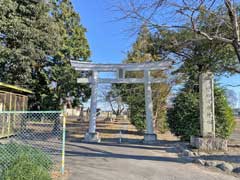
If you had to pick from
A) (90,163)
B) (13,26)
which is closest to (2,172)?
(90,163)

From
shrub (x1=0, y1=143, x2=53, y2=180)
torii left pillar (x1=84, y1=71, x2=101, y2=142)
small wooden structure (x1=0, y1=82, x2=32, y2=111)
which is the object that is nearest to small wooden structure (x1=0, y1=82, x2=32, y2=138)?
small wooden structure (x1=0, y1=82, x2=32, y2=111)

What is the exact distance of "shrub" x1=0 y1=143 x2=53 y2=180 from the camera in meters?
4.91

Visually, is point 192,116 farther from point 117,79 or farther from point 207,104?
point 117,79

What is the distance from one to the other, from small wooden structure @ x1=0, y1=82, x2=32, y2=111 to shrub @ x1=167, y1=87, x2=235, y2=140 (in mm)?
8511

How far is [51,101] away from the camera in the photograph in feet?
65.7

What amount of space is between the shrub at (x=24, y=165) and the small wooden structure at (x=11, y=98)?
6823 mm

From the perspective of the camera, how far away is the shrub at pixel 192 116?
12352 mm

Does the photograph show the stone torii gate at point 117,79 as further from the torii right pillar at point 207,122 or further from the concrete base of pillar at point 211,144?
the concrete base of pillar at point 211,144

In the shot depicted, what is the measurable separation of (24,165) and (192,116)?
9.62m

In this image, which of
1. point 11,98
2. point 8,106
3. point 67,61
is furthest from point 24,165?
point 67,61

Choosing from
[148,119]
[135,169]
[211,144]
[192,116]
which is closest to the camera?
[135,169]

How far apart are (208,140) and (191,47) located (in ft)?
15.1

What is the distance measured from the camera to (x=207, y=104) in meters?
11.2

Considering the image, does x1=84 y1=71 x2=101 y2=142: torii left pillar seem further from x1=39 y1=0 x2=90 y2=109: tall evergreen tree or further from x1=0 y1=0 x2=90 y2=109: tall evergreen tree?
x1=39 y1=0 x2=90 y2=109: tall evergreen tree
